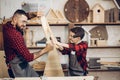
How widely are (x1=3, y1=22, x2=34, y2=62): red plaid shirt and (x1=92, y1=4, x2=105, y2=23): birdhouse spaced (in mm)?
2092

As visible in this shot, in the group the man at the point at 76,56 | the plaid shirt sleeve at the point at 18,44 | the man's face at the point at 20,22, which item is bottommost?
the man at the point at 76,56

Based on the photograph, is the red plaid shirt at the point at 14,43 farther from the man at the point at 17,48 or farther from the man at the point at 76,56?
the man at the point at 76,56

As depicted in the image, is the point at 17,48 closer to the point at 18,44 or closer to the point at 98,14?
the point at 18,44

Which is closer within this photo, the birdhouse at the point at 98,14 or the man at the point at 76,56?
the man at the point at 76,56

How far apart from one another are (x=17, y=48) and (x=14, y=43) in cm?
7

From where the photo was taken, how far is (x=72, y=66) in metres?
3.83

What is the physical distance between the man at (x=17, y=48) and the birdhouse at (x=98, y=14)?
1.86 meters

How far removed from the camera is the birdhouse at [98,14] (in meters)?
5.00

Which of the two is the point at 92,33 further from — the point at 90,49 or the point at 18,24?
the point at 18,24

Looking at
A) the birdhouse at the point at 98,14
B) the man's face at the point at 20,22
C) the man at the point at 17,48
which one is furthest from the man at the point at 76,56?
the birdhouse at the point at 98,14

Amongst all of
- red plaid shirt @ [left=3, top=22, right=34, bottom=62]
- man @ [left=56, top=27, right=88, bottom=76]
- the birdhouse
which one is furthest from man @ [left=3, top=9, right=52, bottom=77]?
the birdhouse

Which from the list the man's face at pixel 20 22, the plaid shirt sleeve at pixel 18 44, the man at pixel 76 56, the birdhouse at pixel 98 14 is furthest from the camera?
the birdhouse at pixel 98 14

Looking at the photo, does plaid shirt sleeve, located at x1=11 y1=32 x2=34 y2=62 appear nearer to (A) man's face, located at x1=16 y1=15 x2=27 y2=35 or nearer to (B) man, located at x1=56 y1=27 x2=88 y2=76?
(A) man's face, located at x1=16 y1=15 x2=27 y2=35

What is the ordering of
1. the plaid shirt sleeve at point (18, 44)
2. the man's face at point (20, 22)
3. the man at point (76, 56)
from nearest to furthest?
the plaid shirt sleeve at point (18, 44), the man's face at point (20, 22), the man at point (76, 56)
